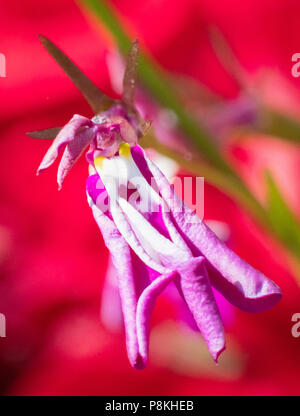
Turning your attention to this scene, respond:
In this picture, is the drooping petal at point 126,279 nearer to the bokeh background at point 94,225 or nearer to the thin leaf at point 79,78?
the thin leaf at point 79,78

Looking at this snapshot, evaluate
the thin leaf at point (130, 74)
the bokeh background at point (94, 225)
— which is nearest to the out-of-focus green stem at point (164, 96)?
the thin leaf at point (130, 74)

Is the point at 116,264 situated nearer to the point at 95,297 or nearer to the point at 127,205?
the point at 127,205

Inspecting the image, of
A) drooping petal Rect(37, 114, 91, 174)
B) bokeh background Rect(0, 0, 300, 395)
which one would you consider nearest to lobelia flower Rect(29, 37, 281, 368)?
drooping petal Rect(37, 114, 91, 174)

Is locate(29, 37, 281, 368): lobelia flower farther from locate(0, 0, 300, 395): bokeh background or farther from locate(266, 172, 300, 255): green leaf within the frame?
locate(0, 0, 300, 395): bokeh background
